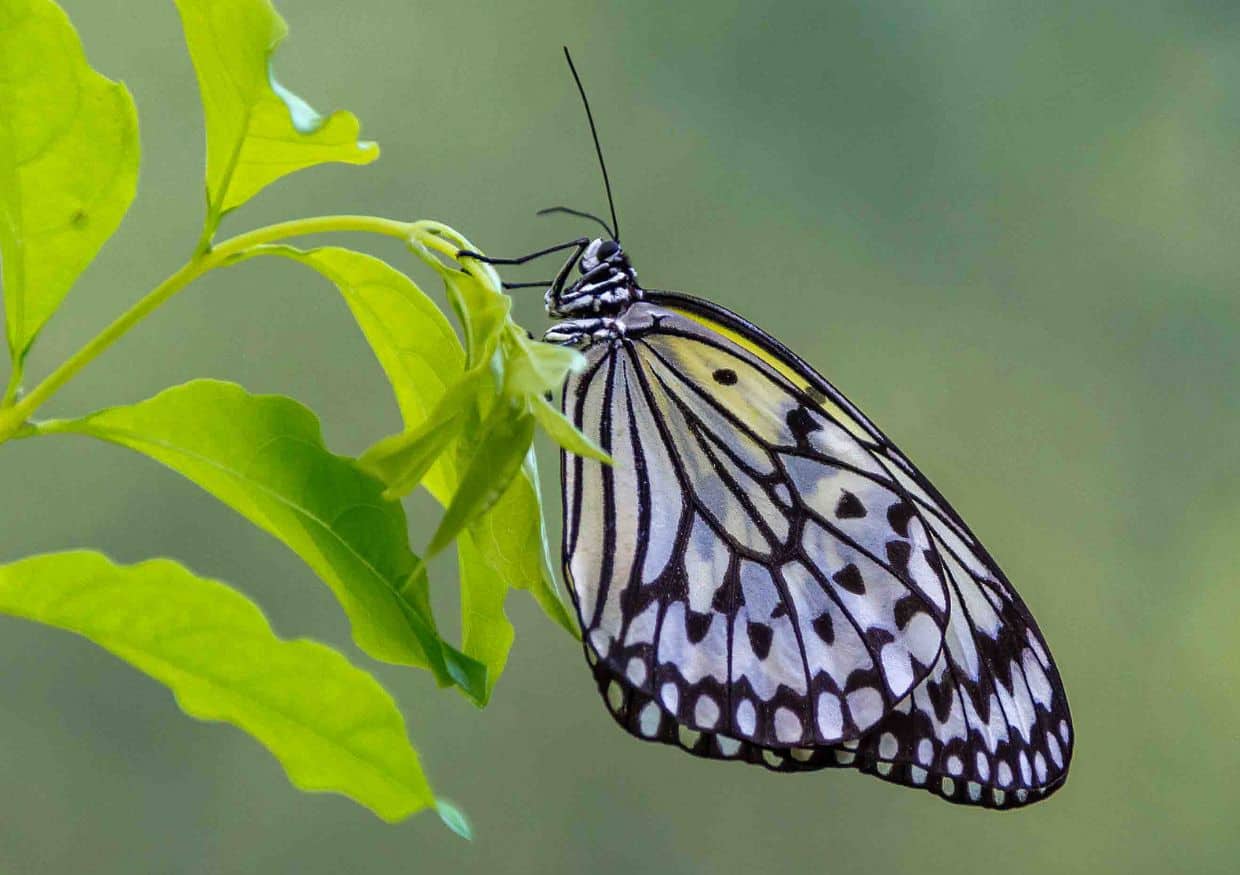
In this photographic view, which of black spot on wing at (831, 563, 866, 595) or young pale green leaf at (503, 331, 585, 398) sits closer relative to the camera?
young pale green leaf at (503, 331, 585, 398)

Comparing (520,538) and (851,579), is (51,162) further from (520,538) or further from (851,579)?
(851,579)

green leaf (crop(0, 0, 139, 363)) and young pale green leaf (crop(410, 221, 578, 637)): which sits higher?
green leaf (crop(0, 0, 139, 363))

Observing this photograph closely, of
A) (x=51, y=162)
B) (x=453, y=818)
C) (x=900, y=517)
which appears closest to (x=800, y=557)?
(x=900, y=517)

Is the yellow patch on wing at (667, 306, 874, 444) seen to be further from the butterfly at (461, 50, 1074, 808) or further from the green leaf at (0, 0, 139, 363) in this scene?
the green leaf at (0, 0, 139, 363)

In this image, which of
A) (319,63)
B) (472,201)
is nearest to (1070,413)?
(472,201)

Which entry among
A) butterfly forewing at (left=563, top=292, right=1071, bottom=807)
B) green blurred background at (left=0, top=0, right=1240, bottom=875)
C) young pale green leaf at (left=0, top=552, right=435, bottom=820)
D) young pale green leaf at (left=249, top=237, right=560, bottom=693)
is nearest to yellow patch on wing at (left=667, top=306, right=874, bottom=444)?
butterfly forewing at (left=563, top=292, right=1071, bottom=807)

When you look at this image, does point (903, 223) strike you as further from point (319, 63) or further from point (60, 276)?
point (60, 276)

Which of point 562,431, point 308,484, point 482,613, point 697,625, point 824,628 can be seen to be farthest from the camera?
point 824,628
